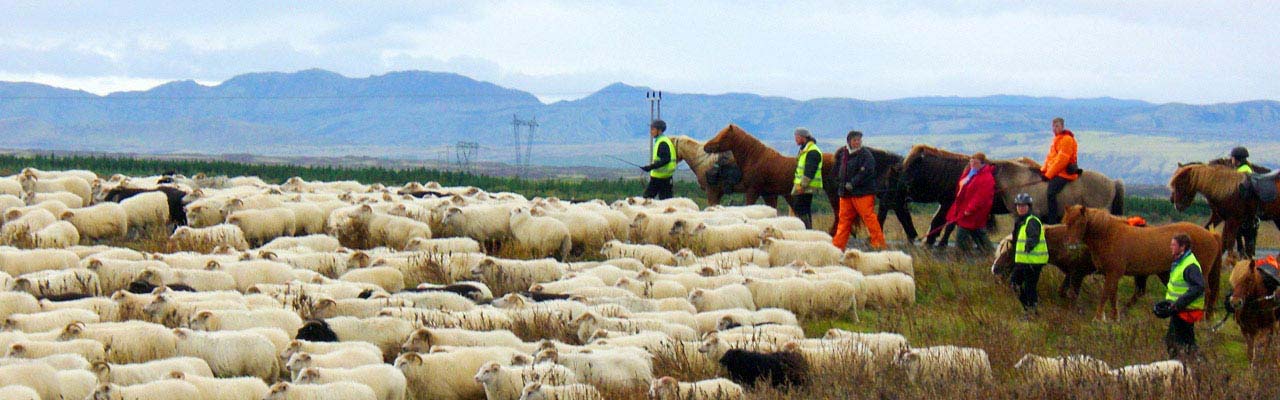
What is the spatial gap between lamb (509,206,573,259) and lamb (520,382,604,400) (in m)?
8.42

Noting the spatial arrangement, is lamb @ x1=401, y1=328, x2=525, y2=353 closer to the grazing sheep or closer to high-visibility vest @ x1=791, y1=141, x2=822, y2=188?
the grazing sheep

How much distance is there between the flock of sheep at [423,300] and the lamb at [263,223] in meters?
0.03

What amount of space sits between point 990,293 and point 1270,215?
578 centimetres

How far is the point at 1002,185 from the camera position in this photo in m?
19.9

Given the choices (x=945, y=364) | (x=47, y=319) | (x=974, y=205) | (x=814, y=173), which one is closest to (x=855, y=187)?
(x=974, y=205)

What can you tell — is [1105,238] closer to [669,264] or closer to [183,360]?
[669,264]

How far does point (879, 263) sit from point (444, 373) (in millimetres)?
7800

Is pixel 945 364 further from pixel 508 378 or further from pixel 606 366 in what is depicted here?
pixel 508 378

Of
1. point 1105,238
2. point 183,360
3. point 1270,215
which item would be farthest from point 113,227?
point 1270,215

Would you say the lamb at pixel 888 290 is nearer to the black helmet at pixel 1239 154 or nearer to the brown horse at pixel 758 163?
the brown horse at pixel 758 163

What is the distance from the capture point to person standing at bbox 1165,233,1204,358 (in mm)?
11570

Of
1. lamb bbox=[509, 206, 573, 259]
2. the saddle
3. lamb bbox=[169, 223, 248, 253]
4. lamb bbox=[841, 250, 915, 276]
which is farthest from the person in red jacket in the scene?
lamb bbox=[169, 223, 248, 253]

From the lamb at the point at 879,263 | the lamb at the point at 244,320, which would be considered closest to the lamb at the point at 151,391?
the lamb at the point at 244,320

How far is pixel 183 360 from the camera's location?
991 cm
